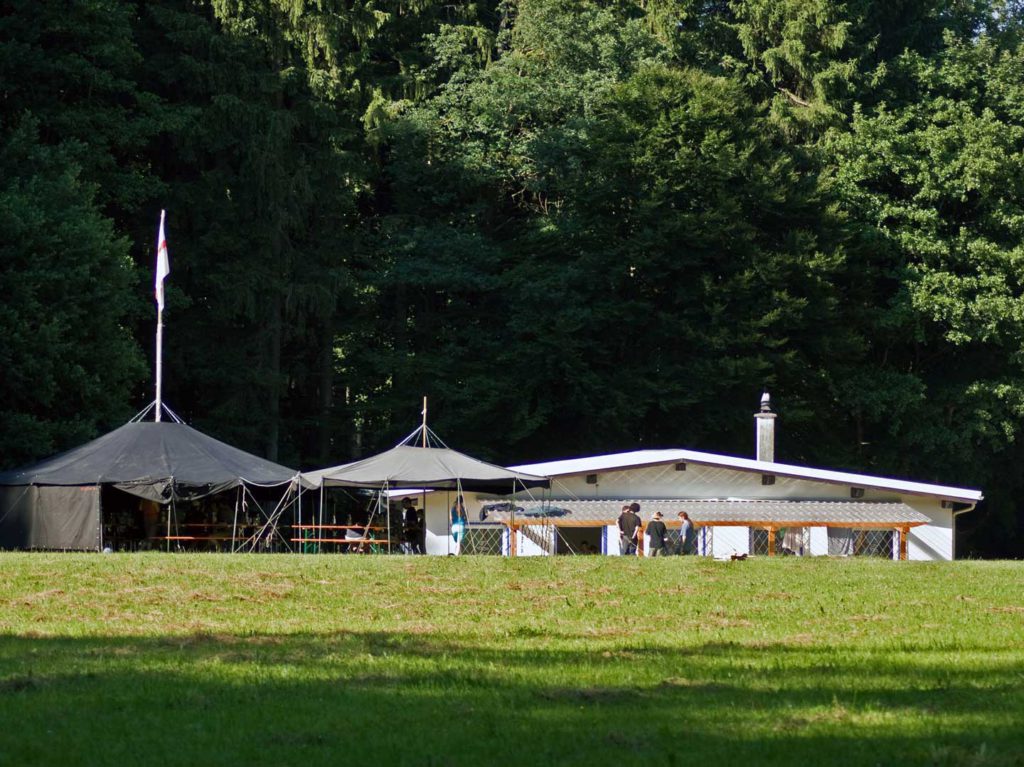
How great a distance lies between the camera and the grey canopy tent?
1325 inches

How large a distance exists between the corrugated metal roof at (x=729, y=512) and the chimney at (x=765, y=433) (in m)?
3.47

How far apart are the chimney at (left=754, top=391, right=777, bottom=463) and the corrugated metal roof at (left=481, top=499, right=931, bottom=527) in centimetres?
347

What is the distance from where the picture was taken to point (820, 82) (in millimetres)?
53750

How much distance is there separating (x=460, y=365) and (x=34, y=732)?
40934 mm

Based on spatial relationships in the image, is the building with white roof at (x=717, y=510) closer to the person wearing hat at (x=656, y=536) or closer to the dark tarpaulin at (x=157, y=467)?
the person wearing hat at (x=656, y=536)

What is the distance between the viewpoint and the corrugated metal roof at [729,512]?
125 ft

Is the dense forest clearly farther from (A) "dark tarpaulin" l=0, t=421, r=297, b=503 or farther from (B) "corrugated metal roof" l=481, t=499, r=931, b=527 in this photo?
(A) "dark tarpaulin" l=0, t=421, r=297, b=503

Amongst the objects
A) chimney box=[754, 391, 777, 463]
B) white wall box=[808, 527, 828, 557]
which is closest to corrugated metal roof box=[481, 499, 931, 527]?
white wall box=[808, 527, 828, 557]

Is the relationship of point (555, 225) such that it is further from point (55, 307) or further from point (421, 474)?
point (421, 474)

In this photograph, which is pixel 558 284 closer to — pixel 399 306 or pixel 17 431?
pixel 399 306

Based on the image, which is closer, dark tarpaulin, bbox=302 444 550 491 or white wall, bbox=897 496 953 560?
dark tarpaulin, bbox=302 444 550 491

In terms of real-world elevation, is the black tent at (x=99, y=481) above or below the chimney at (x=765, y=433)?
below

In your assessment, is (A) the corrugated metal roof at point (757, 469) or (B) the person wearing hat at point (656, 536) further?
(A) the corrugated metal roof at point (757, 469)

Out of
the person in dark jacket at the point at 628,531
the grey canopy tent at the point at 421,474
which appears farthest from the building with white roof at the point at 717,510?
the person in dark jacket at the point at 628,531
